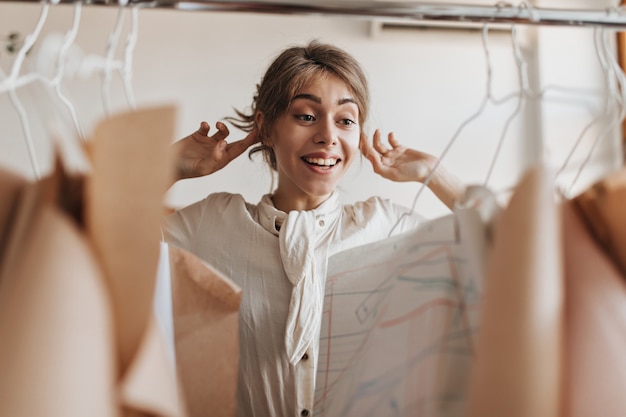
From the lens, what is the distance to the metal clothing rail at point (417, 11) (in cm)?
58

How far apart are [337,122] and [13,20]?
1698mm

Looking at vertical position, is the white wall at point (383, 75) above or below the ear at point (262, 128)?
above

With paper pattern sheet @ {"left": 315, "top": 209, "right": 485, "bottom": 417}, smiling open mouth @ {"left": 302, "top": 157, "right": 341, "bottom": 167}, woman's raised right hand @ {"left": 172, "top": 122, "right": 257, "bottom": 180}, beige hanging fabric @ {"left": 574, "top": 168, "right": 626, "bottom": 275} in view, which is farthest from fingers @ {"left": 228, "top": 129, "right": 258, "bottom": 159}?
beige hanging fabric @ {"left": 574, "top": 168, "right": 626, "bottom": 275}

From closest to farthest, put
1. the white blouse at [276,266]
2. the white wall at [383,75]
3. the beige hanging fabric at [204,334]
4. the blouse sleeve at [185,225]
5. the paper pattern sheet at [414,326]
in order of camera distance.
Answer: the paper pattern sheet at [414,326]
the beige hanging fabric at [204,334]
the white blouse at [276,266]
the blouse sleeve at [185,225]
the white wall at [383,75]

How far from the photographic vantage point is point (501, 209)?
1.63 ft

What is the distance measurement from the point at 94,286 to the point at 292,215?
73cm

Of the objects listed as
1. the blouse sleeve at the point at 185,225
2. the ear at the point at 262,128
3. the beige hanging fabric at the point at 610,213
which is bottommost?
the beige hanging fabric at the point at 610,213

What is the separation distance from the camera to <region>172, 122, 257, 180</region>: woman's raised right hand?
1208 mm

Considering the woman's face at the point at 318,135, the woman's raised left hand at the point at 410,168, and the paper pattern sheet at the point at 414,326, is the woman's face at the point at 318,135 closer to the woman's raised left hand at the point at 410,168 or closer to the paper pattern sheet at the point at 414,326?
the woman's raised left hand at the point at 410,168

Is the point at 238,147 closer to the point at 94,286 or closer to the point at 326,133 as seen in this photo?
Result: the point at 326,133

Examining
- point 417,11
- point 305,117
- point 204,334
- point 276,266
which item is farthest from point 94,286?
point 305,117

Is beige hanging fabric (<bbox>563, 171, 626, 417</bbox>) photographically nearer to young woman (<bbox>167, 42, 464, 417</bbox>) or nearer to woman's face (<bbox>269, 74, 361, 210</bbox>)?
young woman (<bbox>167, 42, 464, 417</bbox>)

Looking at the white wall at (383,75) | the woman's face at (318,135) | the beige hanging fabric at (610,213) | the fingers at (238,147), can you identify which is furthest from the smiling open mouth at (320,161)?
the white wall at (383,75)

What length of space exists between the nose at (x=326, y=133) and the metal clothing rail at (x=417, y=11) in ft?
1.77
